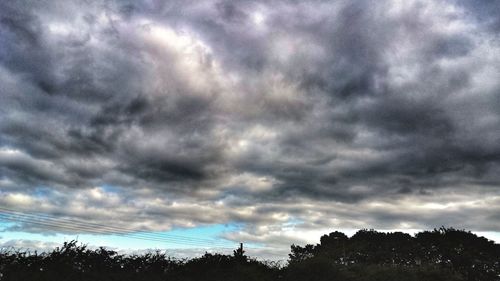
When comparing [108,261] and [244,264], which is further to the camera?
[244,264]

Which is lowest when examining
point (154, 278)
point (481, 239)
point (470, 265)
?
point (154, 278)

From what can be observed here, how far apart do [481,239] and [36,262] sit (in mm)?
45402

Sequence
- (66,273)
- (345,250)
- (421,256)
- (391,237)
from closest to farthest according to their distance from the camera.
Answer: (66,273)
(421,256)
(345,250)
(391,237)

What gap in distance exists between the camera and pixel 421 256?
42625 mm

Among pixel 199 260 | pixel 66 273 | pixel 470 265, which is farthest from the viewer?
pixel 470 265

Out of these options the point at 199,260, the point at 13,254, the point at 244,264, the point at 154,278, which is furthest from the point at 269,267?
the point at 13,254

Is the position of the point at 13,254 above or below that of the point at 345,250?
below

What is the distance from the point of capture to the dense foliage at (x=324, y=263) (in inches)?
899

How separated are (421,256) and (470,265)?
4.64 meters

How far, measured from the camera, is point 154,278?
25438 millimetres

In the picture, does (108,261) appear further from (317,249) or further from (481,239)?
(481,239)

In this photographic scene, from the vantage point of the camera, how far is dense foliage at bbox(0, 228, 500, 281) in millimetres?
22844

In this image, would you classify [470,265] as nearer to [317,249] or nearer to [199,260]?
[317,249]

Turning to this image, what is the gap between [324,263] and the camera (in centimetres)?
3519
